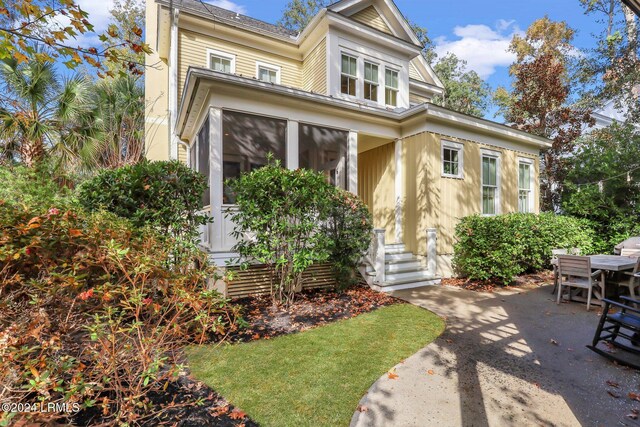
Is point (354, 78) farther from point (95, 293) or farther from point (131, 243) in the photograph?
point (95, 293)

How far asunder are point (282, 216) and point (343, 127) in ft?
12.0

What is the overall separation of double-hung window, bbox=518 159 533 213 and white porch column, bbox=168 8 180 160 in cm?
1166

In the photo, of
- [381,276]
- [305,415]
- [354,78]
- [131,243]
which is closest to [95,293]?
[131,243]

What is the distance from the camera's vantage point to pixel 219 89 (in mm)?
6035

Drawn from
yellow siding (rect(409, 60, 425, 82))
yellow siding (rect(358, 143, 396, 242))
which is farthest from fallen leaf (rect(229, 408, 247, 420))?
yellow siding (rect(409, 60, 425, 82))

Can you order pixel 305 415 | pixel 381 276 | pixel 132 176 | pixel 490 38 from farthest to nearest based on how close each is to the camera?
pixel 490 38
pixel 381 276
pixel 132 176
pixel 305 415

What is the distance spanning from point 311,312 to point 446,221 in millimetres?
5072

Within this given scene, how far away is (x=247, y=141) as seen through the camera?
23.3 feet

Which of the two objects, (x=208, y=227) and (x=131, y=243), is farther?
(x=208, y=227)

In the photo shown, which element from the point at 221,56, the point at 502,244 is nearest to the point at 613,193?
the point at 502,244

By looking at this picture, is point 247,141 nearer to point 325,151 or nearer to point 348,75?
point 325,151

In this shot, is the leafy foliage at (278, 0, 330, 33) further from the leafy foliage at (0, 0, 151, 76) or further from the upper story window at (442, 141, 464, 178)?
the leafy foliage at (0, 0, 151, 76)

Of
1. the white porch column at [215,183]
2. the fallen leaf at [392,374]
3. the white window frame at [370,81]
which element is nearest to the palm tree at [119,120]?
the white porch column at [215,183]

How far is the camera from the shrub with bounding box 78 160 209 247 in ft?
15.6
